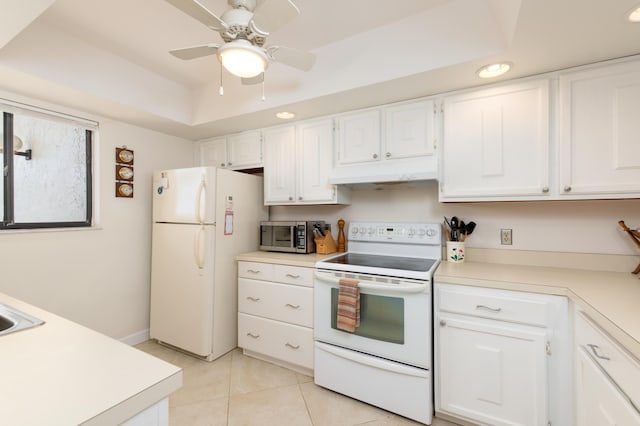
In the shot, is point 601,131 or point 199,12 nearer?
point 199,12

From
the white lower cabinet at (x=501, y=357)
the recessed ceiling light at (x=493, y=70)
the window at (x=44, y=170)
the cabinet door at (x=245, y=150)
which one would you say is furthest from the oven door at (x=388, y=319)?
the window at (x=44, y=170)

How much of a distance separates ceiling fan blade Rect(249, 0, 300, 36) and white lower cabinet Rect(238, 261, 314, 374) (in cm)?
154

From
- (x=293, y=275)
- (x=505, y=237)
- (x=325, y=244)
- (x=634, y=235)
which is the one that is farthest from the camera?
(x=325, y=244)

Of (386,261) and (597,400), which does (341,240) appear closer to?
(386,261)

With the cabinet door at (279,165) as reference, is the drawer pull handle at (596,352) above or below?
below

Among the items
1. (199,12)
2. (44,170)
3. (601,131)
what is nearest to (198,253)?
(44,170)

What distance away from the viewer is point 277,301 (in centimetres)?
229

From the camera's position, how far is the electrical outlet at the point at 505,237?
79.6 inches

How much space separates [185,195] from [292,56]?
1576mm

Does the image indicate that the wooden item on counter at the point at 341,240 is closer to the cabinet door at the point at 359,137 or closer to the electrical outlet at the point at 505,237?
the cabinet door at the point at 359,137

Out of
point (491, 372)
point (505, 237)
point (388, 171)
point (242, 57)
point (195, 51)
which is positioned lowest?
point (491, 372)

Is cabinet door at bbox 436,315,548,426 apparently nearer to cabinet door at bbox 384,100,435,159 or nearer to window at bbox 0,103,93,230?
cabinet door at bbox 384,100,435,159

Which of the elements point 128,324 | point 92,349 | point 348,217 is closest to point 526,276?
point 348,217

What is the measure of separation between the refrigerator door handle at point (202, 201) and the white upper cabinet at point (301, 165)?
0.56 m
